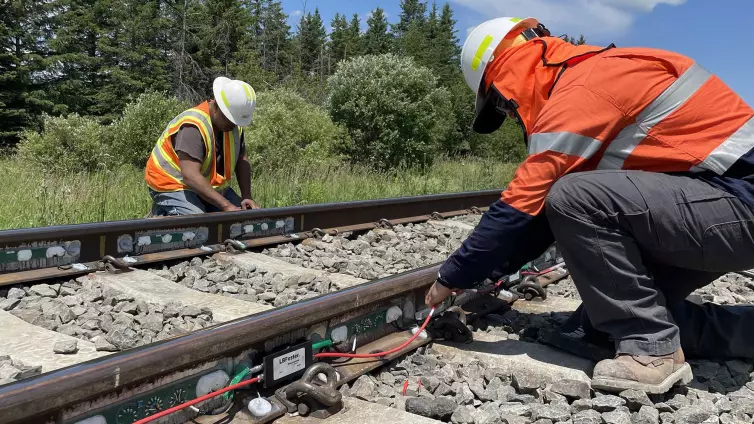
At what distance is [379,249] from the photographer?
5.50 metres

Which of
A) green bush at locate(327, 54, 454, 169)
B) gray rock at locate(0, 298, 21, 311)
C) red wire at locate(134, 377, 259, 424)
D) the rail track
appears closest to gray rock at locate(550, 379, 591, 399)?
the rail track

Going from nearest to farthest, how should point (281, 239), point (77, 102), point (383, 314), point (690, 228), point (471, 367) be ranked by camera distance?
point (690, 228), point (471, 367), point (383, 314), point (281, 239), point (77, 102)

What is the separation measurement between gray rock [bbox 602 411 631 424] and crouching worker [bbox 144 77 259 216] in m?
4.06

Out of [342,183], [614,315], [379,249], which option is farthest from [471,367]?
[342,183]

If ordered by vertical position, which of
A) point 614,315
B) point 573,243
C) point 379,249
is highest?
point 573,243

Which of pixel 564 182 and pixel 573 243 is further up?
pixel 564 182

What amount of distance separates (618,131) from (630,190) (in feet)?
0.88

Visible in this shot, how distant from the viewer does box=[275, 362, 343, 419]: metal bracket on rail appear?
7.19ft

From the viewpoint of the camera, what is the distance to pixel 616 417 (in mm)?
2238

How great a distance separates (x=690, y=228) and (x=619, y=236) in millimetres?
274

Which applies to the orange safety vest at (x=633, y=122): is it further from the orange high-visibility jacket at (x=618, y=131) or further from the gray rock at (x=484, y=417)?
the gray rock at (x=484, y=417)

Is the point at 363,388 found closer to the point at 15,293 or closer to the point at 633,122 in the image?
the point at 633,122

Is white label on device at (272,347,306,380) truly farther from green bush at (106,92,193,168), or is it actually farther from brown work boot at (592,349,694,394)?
green bush at (106,92,193,168)

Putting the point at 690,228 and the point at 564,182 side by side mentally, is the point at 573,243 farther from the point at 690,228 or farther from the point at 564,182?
the point at 690,228
